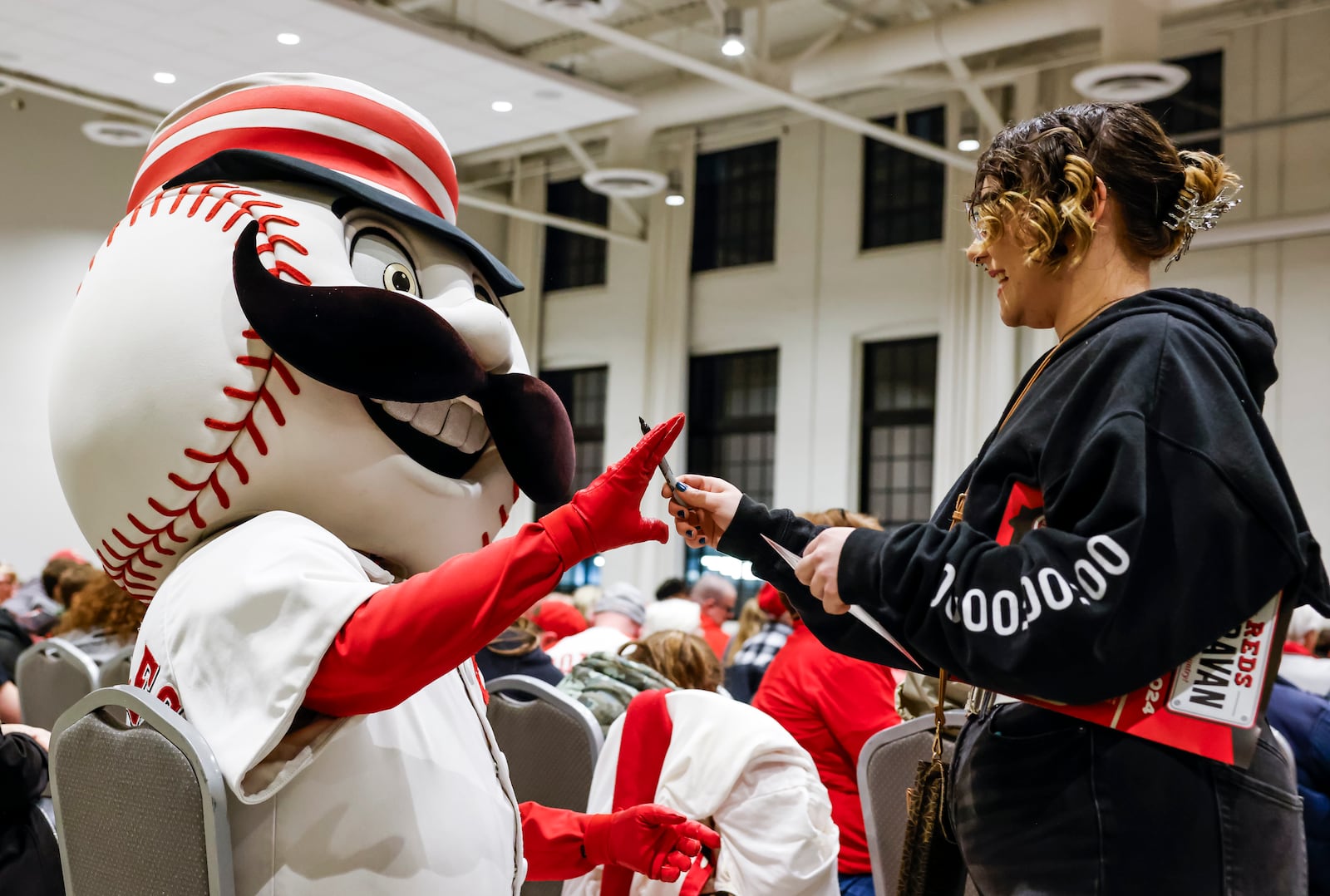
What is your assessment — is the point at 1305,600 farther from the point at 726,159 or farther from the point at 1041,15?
the point at 726,159

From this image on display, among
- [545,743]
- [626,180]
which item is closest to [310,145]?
[545,743]

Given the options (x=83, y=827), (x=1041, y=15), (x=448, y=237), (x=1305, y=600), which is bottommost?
(x=83, y=827)

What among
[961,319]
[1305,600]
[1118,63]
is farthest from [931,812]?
[961,319]

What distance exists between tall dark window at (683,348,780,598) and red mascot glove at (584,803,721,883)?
389 inches

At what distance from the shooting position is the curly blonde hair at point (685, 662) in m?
3.41

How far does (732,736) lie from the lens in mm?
2650

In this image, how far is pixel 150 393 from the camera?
179 centimetres

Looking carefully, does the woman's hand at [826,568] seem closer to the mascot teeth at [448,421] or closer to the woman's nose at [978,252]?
the woman's nose at [978,252]

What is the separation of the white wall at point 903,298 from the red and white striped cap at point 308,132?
801 centimetres

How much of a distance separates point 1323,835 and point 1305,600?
219cm

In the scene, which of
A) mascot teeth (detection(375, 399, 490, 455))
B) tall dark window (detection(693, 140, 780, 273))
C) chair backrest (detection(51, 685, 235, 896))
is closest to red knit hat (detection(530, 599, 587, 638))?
mascot teeth (detection(375, 399, 490, 455))

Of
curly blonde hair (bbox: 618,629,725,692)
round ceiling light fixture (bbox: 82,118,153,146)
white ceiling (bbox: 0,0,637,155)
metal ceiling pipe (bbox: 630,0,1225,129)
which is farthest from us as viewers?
round ceiling light fixture (bbox: 82,118,153,146)

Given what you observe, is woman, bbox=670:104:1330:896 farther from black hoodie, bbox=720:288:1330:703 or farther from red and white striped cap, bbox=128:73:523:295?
red and white striped cap, bbox=128:73:523:295

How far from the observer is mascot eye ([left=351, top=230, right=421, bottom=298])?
6.33 ft
